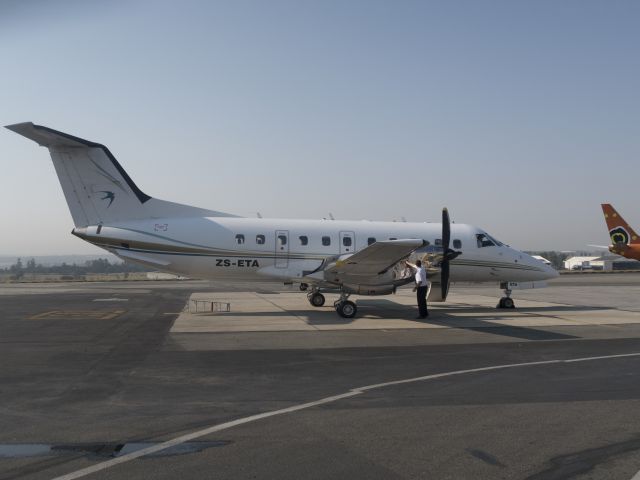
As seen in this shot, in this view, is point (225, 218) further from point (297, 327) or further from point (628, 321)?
point (628, 321)

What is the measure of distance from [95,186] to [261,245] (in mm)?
6223

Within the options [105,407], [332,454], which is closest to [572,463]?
[332,454]

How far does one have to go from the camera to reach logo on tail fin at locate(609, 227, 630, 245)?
56.7 meters

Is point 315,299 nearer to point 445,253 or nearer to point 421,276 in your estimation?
point 421,276

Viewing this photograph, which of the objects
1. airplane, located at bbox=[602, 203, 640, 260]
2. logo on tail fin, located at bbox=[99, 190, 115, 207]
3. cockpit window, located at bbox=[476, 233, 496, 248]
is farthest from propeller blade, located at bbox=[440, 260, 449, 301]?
airplane, located at bbox=[602, 203, 640, 260]

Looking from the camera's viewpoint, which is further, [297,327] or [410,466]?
[297,327]

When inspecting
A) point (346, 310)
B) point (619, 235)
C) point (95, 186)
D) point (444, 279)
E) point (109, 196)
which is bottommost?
point (346, 310)

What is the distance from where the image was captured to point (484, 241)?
76.7 feet

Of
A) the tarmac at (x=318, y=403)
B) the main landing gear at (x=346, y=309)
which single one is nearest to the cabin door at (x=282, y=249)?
the main landing gear at (x=346, y=309)

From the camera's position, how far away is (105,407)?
286 inches

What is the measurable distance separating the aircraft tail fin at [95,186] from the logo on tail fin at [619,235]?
51228 millimetres

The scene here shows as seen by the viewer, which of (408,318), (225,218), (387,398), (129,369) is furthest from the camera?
(225,218)

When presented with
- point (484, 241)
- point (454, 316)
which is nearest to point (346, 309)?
point (454, 316)

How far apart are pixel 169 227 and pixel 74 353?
9.06 m
